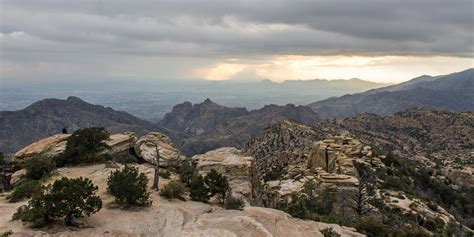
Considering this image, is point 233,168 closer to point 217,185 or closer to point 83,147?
point 217,185

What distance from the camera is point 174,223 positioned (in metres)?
32.1

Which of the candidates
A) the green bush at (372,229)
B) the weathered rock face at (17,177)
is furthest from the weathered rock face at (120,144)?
the green bush at (372,229)

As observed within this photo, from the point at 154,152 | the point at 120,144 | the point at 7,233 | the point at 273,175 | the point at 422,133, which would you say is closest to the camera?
the point at 7,233

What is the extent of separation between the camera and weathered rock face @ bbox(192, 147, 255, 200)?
2010 inches

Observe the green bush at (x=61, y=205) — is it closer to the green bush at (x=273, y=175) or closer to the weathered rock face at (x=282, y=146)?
the green bush at (x=273, y=175)

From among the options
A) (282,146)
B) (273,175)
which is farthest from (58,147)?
(282,146)

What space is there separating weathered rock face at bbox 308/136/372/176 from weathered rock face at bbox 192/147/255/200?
83.3 feet

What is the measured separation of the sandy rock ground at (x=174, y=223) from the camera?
29.1 m

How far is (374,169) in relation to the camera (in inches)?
3157

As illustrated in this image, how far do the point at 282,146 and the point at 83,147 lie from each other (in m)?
85.4

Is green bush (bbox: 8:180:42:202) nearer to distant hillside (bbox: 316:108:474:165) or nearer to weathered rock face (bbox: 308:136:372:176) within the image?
weathered rock face (bbox: 308:136:372:176)

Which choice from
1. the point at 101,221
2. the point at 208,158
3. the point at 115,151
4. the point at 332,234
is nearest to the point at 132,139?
the point at 115,151

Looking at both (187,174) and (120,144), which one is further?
(120,144)

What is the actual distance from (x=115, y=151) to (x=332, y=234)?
35635 mm
